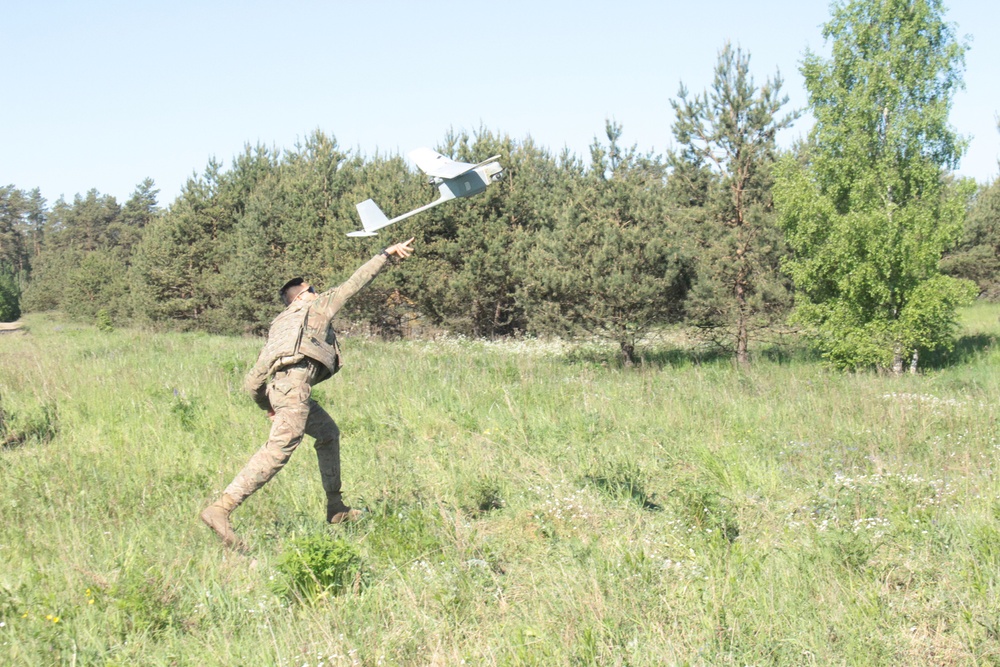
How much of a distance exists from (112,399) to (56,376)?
2.00 m

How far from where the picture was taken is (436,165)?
553 centimetres

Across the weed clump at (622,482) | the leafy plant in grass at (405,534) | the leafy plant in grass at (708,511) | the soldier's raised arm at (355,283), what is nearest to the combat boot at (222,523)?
the leafy plant in grass at (405,534)

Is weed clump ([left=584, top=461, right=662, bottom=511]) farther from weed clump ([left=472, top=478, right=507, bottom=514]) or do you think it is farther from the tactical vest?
the tactical vest

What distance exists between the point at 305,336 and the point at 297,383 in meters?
0.30

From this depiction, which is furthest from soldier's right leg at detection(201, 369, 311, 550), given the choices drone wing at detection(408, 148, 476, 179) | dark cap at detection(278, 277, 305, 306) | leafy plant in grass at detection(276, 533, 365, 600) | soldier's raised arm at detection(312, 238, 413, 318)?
drone wing at detection(408, 148, 476, 179)

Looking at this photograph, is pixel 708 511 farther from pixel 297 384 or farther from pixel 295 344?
pixel 295 344

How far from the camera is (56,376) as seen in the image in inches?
437

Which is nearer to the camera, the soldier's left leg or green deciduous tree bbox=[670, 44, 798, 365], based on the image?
the soldier's left leg

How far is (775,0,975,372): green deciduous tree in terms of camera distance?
527 inches

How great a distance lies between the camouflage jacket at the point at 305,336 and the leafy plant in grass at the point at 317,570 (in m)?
1.29

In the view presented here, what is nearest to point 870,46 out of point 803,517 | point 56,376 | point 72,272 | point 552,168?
point 803,517

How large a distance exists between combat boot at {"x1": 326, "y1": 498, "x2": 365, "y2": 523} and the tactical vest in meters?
0.82

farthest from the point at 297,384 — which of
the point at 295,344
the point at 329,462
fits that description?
the point at 329,462

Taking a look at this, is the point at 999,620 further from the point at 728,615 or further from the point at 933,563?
the point at 728,615
